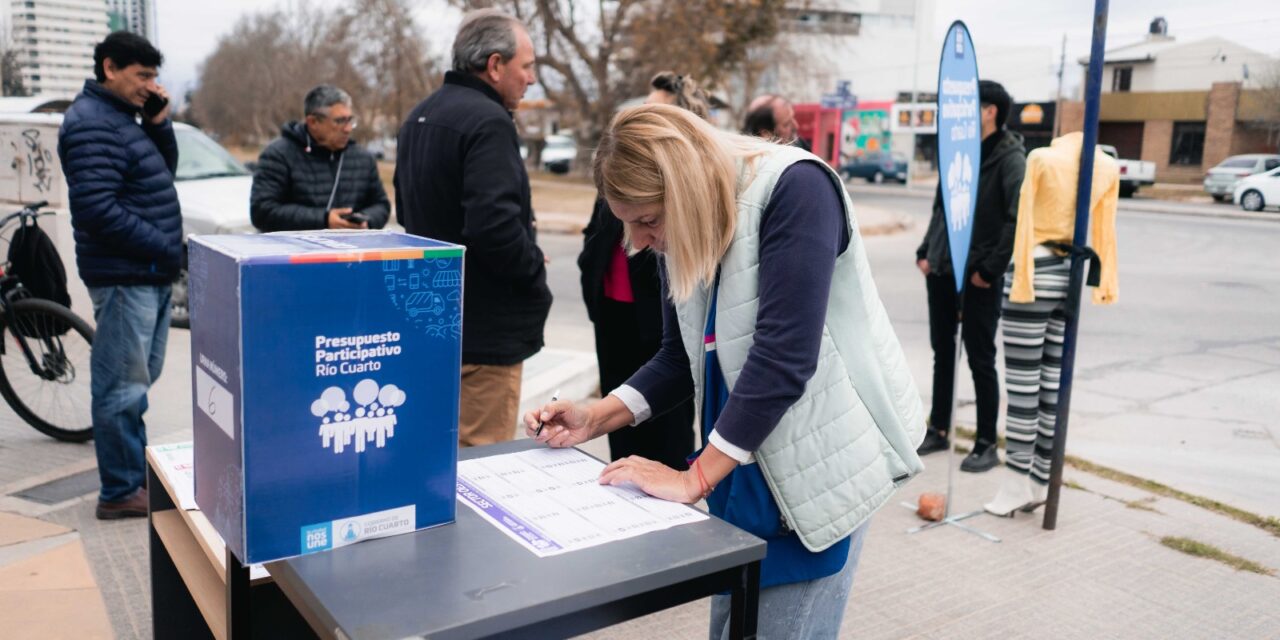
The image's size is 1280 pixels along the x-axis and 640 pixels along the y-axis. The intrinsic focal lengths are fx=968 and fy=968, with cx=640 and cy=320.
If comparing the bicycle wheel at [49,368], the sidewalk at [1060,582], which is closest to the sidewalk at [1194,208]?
the sidewalk at [1060,582]

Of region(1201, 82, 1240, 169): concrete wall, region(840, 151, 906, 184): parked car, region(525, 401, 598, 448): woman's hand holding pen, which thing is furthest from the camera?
region(840, 151, 906, 184): parked car

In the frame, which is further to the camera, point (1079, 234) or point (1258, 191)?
point (1258, 191)

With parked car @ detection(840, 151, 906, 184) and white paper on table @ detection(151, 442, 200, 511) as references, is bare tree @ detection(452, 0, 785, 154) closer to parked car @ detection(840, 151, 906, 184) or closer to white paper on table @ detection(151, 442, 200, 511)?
parked car @ detection(840, 151, 906, 184)

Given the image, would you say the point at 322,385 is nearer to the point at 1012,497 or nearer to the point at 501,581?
the point at 501,581

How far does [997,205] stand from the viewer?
504 cm

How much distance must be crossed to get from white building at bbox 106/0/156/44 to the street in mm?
5095

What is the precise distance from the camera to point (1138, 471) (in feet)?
17.0

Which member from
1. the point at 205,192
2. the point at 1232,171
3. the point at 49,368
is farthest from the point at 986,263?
the point at 205,192

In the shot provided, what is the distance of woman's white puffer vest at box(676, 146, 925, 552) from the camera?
6.06ft

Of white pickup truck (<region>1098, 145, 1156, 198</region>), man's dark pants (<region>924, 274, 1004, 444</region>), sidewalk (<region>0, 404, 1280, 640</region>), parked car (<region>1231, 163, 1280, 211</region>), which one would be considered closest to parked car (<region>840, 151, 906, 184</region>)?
white pickup truck (<region>1098, 145, 1156, 198</region>)

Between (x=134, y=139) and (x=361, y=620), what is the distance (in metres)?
3.27

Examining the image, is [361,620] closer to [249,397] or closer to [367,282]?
[249,397]

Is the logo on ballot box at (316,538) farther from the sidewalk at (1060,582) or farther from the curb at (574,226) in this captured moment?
the curb at (574,226)

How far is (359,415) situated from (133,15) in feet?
33.5
